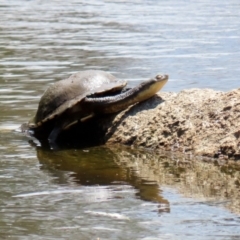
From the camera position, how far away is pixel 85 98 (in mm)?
7988

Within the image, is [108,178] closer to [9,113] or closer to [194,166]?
[194,166]

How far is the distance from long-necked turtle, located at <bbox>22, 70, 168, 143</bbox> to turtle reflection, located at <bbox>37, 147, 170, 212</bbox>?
0.42 metres

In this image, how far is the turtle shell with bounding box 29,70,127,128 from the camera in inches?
318

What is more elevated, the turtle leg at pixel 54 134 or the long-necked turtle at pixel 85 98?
the long-necked turtle at pixel 85 98

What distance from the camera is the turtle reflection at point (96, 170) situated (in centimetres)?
619

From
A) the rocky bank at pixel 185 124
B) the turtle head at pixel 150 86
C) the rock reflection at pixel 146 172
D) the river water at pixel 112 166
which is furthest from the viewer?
the turtle head at pixel 150 86

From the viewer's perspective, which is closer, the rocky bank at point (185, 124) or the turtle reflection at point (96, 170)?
the turtle reflection at point (96, 170)

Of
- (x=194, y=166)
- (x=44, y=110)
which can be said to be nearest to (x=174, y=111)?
(x=194, y=166)

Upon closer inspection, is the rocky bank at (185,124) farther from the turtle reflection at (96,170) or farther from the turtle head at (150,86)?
the turtle reflection at (96,170)

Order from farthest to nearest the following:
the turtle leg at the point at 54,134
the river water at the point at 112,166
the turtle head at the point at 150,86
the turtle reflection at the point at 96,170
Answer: the turtle leg at the point at 54,134 < the turtle head at the point at 150,86 < the turtle reflection at the point at 96,170 < the river water at the point at 112,166

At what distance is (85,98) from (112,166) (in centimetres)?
110

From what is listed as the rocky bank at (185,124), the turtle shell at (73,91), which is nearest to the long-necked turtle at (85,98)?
the turtle shell at (73,91)

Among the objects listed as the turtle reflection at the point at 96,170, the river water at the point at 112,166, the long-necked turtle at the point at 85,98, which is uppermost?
the long-necked turtle at the point at 85,98

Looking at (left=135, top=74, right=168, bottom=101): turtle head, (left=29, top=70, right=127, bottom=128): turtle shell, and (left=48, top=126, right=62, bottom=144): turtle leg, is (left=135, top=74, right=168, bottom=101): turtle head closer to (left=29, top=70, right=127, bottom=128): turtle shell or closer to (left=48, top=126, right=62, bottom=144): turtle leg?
(left=29, top=70, right=127, bottom=128): turtle shell
